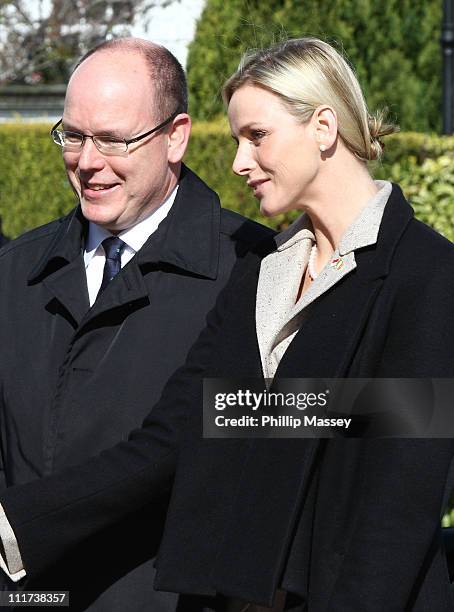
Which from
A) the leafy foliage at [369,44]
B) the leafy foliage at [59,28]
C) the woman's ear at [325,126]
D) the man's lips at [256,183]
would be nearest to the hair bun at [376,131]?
the woman's ear at [325,126]

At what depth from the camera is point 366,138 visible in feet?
7.61

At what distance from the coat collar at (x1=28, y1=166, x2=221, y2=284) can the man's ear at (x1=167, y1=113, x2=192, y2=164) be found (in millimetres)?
88

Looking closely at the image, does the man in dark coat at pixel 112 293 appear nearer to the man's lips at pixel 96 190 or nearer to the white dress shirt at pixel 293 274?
the man's lips at pixel 96 190

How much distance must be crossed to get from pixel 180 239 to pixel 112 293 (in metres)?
0.23

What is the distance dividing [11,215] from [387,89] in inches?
167

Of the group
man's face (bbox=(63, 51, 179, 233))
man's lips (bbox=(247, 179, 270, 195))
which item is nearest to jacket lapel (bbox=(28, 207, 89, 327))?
man's face (bbox=(63, 51, 179, 233))

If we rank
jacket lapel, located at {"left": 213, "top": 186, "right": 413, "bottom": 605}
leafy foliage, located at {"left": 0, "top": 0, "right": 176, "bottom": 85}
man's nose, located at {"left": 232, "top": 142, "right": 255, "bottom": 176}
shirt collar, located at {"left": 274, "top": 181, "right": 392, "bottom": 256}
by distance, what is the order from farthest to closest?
leafy foliage, located at {"left": 0, "top": 0, "right": 176, "bottom": 85} < man's nose, located at {"left": 232, "top": 142, "right": 255, "bottom": 176} < shirt collar, located at {"left": 274, "top": 181, "right": 392, "bottom": 256} < jacket lapel, located at {"left": 213, "top": 186, "right": 413, "bottom": 605}

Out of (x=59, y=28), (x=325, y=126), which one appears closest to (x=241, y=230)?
(x=325, y=126)

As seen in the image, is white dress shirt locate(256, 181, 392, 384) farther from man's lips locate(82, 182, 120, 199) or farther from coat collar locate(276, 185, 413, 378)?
man's lips locate(82, 182, 120, 199)

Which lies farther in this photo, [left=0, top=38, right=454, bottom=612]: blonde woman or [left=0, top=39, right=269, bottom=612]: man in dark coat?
[left=0, top=39, right=269, bottom=612]: man in dark coat

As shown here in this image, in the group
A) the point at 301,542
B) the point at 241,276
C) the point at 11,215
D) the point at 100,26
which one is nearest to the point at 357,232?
the point at 241,276

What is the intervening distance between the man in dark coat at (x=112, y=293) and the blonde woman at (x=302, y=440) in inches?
4.7

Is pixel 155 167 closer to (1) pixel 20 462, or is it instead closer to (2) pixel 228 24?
(1) pixel 20 462

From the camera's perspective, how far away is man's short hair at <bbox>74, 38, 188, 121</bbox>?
113 inches
